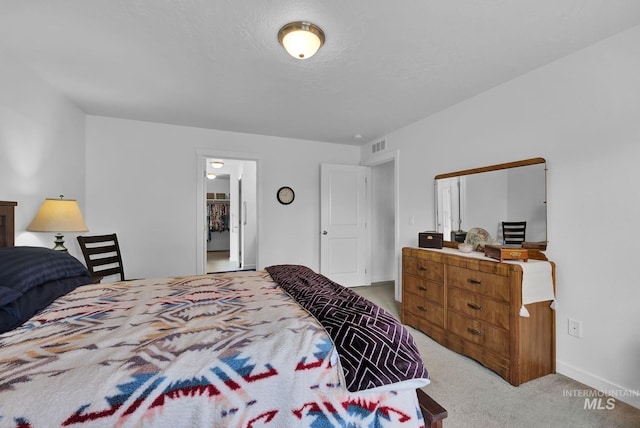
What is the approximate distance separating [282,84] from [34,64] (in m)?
1.96

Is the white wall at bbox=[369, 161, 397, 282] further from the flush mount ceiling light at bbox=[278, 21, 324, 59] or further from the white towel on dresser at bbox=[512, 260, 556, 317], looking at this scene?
the flush mount ceiling light at bbox=[278, 21, 324, 59]

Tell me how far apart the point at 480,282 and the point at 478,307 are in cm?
21

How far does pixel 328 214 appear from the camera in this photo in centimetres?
466

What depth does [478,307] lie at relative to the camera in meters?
2.36

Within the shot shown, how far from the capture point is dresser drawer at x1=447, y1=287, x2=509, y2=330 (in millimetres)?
2172

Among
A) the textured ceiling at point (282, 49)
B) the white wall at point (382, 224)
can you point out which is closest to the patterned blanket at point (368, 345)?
the textured ceiling at point (282, 49)

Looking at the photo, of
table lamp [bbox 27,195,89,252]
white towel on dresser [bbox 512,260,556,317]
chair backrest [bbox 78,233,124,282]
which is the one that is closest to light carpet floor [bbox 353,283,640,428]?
white towel on dresser [bbox 512,260,556,317]

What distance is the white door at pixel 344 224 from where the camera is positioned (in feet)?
15.2

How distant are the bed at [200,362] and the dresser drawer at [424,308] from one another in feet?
4.99

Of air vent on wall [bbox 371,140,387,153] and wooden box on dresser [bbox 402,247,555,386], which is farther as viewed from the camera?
air vent on wall [bbox 371,140,387,153]

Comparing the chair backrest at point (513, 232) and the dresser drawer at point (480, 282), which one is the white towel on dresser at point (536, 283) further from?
the chair backrest at point (513, 232)

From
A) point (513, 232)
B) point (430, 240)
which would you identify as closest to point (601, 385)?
point (513, 232)

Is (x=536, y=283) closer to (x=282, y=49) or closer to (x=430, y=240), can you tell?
(x=430, y=240)

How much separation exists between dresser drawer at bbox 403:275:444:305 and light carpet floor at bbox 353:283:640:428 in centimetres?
57
